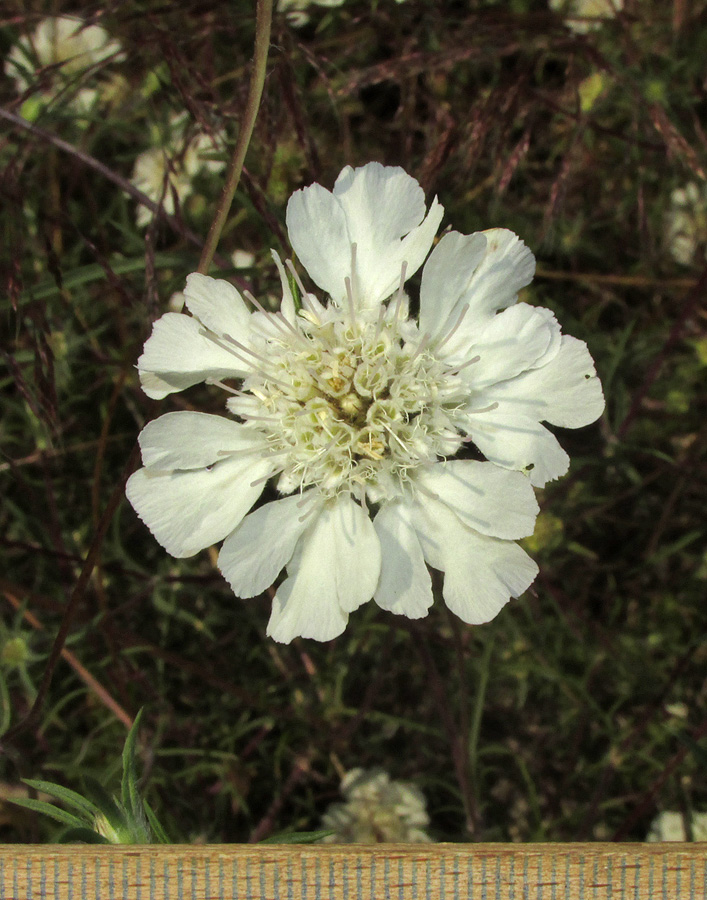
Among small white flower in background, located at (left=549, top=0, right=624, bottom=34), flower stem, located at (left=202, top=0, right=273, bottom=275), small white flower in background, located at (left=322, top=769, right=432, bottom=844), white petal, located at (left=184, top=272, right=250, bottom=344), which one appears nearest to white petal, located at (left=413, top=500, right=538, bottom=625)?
white petal, located at (left=184, top=272, right=250, bottom=344)

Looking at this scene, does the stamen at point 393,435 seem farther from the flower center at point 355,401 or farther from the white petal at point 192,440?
the white petal at point 192,440

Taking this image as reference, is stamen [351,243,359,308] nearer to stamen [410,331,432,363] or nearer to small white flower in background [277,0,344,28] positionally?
stamen [410,331,432,363]

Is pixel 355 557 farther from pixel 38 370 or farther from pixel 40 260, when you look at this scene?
pixel 40 260

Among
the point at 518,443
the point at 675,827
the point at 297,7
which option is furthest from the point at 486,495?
the point at 297,7

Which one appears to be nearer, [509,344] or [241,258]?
[509,344]

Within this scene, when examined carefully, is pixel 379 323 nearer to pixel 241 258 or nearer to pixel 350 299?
pixel 350 299

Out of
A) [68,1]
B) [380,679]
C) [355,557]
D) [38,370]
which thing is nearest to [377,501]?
[355,557]

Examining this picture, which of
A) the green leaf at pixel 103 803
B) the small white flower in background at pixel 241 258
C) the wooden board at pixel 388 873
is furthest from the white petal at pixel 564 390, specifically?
the small white flower in background at pixel 241 258
